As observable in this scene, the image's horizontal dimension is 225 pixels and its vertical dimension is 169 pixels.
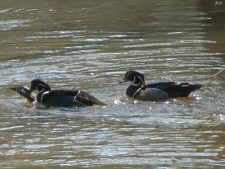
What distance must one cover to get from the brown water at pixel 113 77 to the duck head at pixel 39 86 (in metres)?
0.25

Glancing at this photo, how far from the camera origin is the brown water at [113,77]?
10.3 meters

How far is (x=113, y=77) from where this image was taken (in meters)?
14.6

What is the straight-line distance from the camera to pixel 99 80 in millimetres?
14359

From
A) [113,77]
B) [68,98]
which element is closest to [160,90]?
[68,98]

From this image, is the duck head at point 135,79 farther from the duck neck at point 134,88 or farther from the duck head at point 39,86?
the duck head at point 39,86

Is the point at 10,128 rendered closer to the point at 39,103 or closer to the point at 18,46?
the point at 39,103

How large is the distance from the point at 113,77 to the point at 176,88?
1.56 metres

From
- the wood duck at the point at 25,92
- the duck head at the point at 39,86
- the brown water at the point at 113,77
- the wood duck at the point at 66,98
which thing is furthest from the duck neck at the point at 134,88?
the wood duck at the point at 25,92

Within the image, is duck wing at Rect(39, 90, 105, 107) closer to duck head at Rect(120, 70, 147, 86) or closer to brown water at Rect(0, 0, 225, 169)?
brown water at Rect(0, 0, 225, 169)

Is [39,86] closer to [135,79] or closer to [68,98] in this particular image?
[68,98]

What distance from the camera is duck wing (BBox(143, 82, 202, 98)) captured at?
13.2 metres

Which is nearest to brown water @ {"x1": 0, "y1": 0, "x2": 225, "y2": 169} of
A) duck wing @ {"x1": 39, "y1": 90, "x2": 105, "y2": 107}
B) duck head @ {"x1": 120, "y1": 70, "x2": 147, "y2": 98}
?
duck wing @ {"x1": 39, "y1": 90, "x2": 105, "y2": 107}

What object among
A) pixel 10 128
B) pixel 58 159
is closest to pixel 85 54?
pixel 10 128

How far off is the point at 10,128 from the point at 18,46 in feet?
20.9
